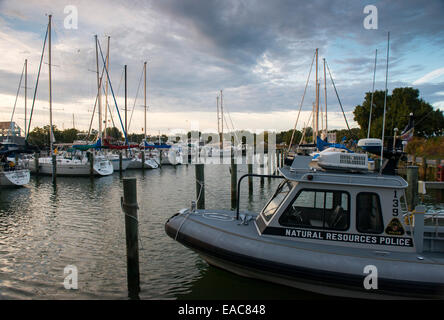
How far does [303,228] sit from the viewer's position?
546 centimetres

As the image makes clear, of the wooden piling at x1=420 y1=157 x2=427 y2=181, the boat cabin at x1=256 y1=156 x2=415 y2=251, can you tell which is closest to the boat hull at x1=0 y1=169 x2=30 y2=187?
the boat cabin at x1=256 y1=156 x2=415 y2=251

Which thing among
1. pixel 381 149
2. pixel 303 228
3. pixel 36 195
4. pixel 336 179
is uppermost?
pixel 381 149

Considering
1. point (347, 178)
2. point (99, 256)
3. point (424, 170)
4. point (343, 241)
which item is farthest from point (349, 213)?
point (424, 170)

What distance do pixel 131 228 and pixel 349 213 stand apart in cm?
402

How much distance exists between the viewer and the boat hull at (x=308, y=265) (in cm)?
468

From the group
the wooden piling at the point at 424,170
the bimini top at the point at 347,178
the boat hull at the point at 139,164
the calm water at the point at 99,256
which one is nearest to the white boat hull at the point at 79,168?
the boat hull at the point at 139,164

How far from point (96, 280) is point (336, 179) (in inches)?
221

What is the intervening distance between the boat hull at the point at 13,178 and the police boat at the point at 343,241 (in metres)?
18.4

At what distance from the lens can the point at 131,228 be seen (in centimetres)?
585

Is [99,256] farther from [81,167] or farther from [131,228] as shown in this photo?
[81,167]

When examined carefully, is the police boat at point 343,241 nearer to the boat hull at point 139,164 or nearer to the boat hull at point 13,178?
the boat hull at point 13,178

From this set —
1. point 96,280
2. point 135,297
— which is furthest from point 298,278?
point 96,280
